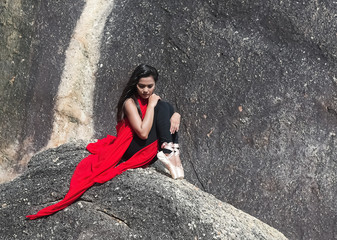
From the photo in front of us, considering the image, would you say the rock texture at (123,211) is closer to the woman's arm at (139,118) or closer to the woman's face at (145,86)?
the woman's arm at (139,118)

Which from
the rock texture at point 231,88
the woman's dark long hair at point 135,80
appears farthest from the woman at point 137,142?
the rock texture at point 231,88

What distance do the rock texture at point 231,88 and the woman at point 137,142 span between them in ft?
3.13

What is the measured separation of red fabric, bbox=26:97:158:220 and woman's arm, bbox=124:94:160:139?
0.09m

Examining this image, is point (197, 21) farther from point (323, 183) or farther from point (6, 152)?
point (6, 152)

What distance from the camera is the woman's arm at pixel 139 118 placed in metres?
4.63

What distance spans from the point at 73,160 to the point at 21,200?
1.92 feet

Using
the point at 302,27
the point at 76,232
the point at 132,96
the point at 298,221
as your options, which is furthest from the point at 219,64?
the point at 76,232

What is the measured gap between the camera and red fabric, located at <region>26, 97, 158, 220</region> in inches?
178

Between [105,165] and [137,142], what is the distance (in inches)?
14.3

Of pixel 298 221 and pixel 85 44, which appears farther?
pixel 85 44

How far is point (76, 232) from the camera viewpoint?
14.6 ft

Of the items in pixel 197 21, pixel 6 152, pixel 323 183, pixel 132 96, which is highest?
pixel 197 21

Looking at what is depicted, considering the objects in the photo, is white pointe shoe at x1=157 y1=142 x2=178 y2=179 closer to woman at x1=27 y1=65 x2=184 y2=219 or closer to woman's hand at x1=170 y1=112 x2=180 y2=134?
woman at x1=27 y1=65 x2=184 y2=219

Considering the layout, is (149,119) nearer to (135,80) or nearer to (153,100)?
(153,100)
